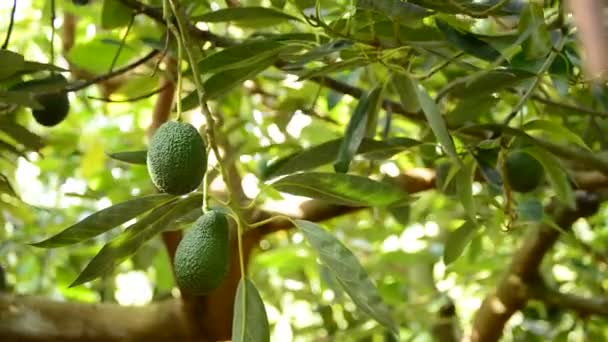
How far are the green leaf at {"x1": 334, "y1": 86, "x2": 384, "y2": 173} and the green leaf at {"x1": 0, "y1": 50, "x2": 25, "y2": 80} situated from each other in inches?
10.6

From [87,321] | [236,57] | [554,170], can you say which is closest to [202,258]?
[236,57]

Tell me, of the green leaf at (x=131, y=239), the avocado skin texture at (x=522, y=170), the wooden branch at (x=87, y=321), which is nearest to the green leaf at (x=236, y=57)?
the green leaf at (x=131, y=239)

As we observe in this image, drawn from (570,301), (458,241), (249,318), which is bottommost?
(570,301)

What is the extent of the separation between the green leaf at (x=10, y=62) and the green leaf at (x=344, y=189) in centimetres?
21

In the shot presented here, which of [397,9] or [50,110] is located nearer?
[397,9]

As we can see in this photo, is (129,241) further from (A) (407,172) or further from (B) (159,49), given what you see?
(A) (407,172)

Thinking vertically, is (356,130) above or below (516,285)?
above

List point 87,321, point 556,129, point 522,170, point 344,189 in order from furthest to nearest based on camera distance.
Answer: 1. point 87,321
2. point 522,170
3. point 556,129
4. point 344,189

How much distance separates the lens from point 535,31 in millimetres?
665

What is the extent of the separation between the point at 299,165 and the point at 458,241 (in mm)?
260

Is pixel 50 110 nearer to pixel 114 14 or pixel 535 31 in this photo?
pixel 114 14

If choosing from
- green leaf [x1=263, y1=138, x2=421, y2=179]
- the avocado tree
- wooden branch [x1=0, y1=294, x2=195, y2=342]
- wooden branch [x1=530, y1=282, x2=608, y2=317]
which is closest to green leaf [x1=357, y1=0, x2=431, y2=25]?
the avocado tree

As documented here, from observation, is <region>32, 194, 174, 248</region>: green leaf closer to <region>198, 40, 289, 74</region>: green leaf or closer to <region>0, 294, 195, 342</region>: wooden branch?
<region>198, 40, 289, 74</region>: green leaf

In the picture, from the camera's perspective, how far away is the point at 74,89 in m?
0.81
